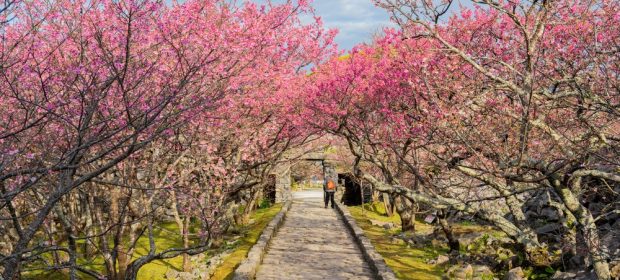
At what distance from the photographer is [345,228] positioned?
20.8m

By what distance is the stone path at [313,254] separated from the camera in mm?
12320

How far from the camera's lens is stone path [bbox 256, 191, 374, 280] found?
12.3 metres

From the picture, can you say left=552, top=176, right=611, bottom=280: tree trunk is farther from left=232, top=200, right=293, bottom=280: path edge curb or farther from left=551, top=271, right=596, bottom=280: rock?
left=232, top=200, right=293, bottom=280: path edge curb

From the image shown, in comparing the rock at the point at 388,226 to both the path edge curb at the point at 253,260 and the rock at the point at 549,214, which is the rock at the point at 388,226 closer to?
the path edge curb at the point at 253,260

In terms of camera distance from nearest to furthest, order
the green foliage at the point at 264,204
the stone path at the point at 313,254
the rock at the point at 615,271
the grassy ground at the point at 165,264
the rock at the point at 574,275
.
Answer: the rock at the point at 615,271, the rock at the point at 574,275, the stone path at the point at 313,254, the grassy ground at the point at 165,264, the green foliage at the point at 264,204

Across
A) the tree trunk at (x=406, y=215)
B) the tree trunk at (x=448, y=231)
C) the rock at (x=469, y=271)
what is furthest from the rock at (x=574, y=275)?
the tree trunk at (x=406, y=215)

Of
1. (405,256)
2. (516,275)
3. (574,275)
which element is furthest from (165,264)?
(574,275)

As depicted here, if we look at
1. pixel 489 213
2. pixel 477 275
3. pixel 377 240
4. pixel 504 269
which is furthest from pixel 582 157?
pixel 377 240

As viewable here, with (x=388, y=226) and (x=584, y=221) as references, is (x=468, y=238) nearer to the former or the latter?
(x=388, y=226)

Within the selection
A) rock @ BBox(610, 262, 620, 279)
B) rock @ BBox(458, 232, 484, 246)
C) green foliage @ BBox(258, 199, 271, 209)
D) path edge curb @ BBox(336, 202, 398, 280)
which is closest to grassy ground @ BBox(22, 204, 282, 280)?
path edge curb @ BBox(336, 202, 398, 280)

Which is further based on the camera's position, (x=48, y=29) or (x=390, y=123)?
(x=390, y=123)

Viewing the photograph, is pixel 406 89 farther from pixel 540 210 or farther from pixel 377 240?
pixel 540 210

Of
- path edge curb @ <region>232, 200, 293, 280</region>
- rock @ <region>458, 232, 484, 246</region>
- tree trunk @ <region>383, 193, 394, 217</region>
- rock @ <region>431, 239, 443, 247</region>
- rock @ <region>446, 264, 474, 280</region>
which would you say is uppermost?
tree trunk @ <region>383, 193, 394, 217</region>

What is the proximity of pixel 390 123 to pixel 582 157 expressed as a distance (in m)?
9.54
